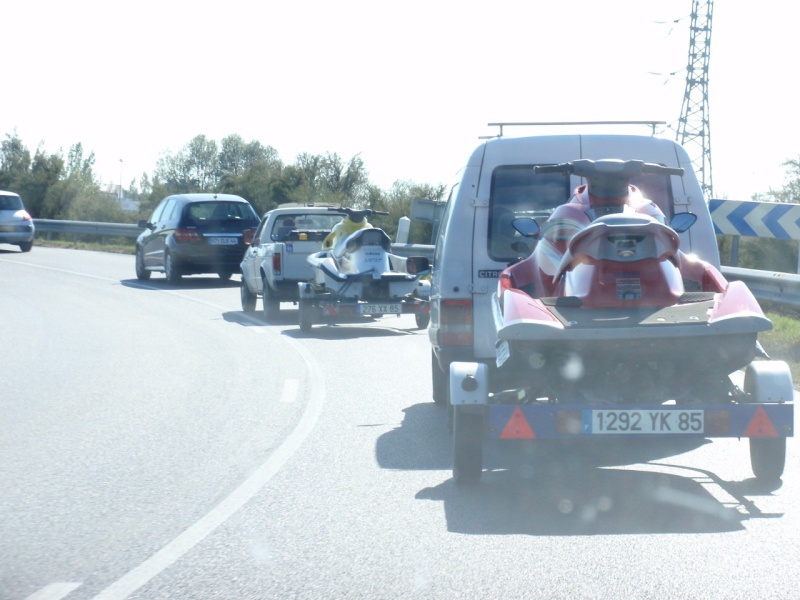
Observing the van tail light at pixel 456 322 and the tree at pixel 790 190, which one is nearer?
the van tail light at pixel 456 322

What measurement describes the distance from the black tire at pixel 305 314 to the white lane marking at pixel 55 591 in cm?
1113

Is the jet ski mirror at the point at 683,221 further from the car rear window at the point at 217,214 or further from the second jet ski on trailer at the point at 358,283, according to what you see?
the car rear window at the point at 217,214

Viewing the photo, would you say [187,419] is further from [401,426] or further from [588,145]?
[588,145]

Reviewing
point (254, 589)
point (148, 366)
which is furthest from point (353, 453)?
point (148, 366)

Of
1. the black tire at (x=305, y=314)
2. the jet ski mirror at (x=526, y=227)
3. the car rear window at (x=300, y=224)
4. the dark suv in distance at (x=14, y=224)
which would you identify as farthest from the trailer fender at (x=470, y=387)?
the dark suv in distance at (x=14, y=224)

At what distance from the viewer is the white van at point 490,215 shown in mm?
8328

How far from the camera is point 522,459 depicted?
7730mm

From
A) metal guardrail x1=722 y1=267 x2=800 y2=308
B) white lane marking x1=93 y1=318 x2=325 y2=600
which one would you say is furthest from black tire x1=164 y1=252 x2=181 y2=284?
white lane marking x1=93 y1=318 x2=325 y2=600

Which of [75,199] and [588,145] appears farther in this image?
[75,199]

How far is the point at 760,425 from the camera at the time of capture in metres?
6.34

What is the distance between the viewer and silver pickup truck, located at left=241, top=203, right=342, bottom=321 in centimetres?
1769

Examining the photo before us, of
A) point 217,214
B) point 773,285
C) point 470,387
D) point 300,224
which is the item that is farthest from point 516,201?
point 217,214

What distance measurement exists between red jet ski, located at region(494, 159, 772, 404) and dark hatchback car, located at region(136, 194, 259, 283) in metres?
17.7

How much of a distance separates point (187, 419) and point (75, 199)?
50.3 meters
